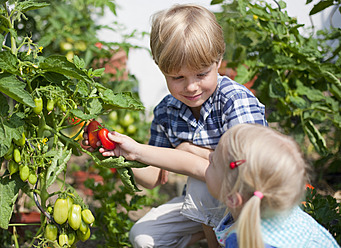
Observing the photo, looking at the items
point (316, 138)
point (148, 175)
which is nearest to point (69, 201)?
point (148, 175)

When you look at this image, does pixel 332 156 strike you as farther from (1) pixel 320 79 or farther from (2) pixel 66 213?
(2) pixel 66 213

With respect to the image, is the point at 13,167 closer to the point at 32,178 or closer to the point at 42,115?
the point at 32,178

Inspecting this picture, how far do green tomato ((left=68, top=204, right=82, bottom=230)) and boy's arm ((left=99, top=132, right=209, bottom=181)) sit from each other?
0.70ft

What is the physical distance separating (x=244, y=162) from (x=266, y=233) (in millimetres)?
252

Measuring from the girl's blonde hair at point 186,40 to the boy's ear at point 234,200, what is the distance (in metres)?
0.58

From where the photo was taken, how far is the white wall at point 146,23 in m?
3.31

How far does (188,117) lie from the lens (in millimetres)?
1996

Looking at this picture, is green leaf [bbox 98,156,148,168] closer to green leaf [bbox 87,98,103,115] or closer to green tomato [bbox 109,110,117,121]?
green leaf [bbox 87,98,103,115]

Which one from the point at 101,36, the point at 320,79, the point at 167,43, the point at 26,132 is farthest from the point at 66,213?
the point at 101,36

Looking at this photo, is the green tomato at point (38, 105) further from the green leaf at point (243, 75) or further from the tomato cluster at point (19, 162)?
the green leaf at point (243, 75)

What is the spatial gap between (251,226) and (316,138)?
4.80ft

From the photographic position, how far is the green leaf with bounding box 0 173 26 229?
1527 millimetres

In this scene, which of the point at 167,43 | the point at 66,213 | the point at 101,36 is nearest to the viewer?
the point at 66,213

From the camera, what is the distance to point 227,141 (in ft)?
4.51
